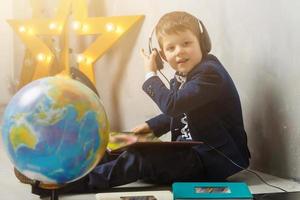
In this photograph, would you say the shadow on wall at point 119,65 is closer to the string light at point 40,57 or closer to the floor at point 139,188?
the string light at point 40,57

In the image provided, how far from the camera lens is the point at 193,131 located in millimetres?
1309

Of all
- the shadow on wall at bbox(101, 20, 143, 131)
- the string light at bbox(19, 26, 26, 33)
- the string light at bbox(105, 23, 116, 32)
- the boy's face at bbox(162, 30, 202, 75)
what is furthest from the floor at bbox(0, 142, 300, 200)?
the string light at bbox(105, 23, 116, 32)

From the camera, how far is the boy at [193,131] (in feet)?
4.06

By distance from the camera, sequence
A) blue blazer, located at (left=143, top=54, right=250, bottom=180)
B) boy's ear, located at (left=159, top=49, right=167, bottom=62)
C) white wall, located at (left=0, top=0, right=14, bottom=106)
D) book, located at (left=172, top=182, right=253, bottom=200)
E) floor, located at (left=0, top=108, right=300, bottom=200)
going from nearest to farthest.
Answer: book, located at (left=172, top=182, right=253, bottom=200) < floor, located at (left=0, top=108, right=300, bottom=200) < blue blazer, located at (left=143, top=54, right=250, bottom=180) < boy's ear, located at (left=159, top=49, right=167, bottom=62) < white wall, located at (left=0, top=0, right=14, bottom=106)

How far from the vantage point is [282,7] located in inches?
48.9

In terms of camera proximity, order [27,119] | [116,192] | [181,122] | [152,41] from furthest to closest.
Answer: [152,41] < [181,122] < [116,192] < [27,119]

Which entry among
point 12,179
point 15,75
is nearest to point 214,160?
point 12,179

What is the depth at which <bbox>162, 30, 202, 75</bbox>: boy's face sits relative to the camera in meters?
1.33

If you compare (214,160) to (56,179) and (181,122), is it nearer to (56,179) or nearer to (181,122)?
(181,122)

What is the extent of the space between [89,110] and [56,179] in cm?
16

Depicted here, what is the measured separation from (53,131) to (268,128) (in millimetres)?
801

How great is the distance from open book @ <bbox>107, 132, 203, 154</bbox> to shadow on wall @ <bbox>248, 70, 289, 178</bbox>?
0.26m

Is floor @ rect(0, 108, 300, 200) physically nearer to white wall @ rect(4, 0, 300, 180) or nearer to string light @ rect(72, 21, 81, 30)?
white wall @ rect(4, 0, 300, 180)

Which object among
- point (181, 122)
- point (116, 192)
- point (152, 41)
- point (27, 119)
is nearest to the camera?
point (27, 119)
